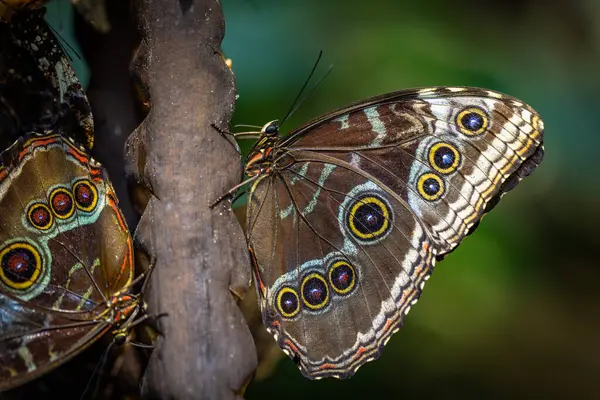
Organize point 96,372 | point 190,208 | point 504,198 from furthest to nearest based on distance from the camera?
1. point 504,198
2. point 96,372
3. point 190,208

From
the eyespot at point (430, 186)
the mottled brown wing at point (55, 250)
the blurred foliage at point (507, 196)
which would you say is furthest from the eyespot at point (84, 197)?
the blurred foliage at point (507, 196)

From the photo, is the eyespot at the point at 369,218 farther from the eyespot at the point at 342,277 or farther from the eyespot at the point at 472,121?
the eyespot at the point at 472,121

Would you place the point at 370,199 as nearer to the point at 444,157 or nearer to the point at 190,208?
the point at 444,157

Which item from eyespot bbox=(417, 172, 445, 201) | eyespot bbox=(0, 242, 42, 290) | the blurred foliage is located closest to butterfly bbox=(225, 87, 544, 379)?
eyespot bbox=(417, 172, 445, 201)

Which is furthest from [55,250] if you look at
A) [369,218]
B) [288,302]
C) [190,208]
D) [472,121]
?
[472,121]

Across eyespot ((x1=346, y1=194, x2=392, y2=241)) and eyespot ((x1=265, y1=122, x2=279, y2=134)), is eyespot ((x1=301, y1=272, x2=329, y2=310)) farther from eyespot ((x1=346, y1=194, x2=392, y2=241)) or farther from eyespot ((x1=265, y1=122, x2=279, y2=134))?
eyespot ((x1=265, y1=122, x2=279, y2=134))

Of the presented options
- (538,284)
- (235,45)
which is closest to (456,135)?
(235,45)

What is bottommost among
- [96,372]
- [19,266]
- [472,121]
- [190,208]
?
[96,372]
